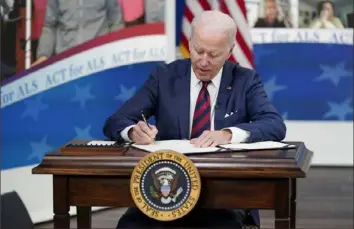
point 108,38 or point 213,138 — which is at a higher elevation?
point 108,38

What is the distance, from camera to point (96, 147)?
2.74 metres

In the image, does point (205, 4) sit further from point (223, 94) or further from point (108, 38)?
point (223, 94)

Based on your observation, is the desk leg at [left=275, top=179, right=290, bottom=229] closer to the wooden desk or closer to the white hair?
the wooden desk

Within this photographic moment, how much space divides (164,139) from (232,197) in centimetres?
69

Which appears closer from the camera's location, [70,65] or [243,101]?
[243,101]

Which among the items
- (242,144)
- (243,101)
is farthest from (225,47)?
(242,144)

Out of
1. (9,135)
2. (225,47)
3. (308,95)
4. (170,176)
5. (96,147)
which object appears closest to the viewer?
(170,176)

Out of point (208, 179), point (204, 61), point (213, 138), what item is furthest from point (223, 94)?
point (208, 179)

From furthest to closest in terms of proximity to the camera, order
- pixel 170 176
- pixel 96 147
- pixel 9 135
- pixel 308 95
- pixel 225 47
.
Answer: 1. pixel 308 95
2. pixel 9 135
3. pixel 225 47
4. pixel 96 147
5. pixel 170 176

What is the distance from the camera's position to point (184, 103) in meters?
3.19

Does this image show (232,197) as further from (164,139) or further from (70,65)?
(70,65)

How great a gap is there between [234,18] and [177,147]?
99.0 inches

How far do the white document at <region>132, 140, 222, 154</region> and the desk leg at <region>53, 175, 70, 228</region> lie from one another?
311 mm

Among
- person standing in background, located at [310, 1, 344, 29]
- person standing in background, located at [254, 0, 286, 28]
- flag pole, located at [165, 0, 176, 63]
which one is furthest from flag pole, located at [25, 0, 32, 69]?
person standing in background, located at [310, 1, 344, 29]
